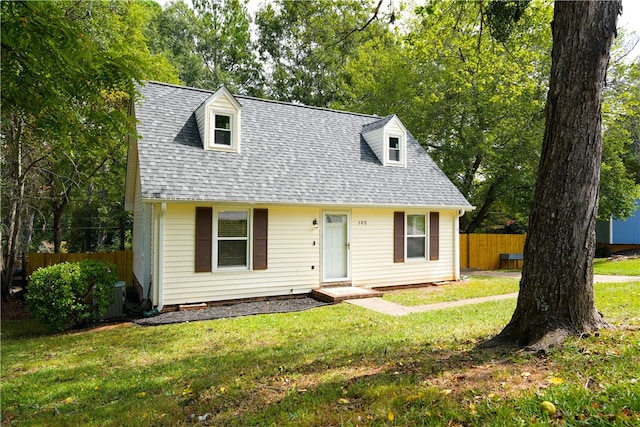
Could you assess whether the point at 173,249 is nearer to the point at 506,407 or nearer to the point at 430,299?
the point at 430,299

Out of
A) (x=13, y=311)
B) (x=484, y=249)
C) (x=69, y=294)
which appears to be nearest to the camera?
(x=69, y=294)

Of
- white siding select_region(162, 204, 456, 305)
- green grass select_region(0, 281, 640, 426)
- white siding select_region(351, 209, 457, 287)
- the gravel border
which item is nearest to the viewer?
green grass select_region(0, 281, 640, 426)

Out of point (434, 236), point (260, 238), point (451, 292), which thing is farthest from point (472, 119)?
point (260, 238)

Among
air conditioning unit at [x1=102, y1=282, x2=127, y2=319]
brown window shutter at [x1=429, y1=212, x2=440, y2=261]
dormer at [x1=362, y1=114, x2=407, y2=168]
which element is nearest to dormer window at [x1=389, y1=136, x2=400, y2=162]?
dormer at [x1=362, y1=114, x2=407, y2=168]

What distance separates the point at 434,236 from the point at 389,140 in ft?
12.5

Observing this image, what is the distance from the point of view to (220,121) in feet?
A: 36.8

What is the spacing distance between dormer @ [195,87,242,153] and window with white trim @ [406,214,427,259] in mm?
6122

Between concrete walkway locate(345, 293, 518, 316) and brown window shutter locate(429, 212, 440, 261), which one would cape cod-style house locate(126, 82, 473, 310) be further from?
concrete walkway locate(345, 293, 518, 316)

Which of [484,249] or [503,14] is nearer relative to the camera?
[503,14]

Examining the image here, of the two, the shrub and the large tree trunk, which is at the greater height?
the large tree trunk

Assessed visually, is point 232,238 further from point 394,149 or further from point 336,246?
point 394,149

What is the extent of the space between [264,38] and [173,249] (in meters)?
23.8

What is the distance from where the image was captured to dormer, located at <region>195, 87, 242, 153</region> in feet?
35.2

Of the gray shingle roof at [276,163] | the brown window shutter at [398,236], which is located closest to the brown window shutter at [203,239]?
the gray shingle roof at [276,163]
